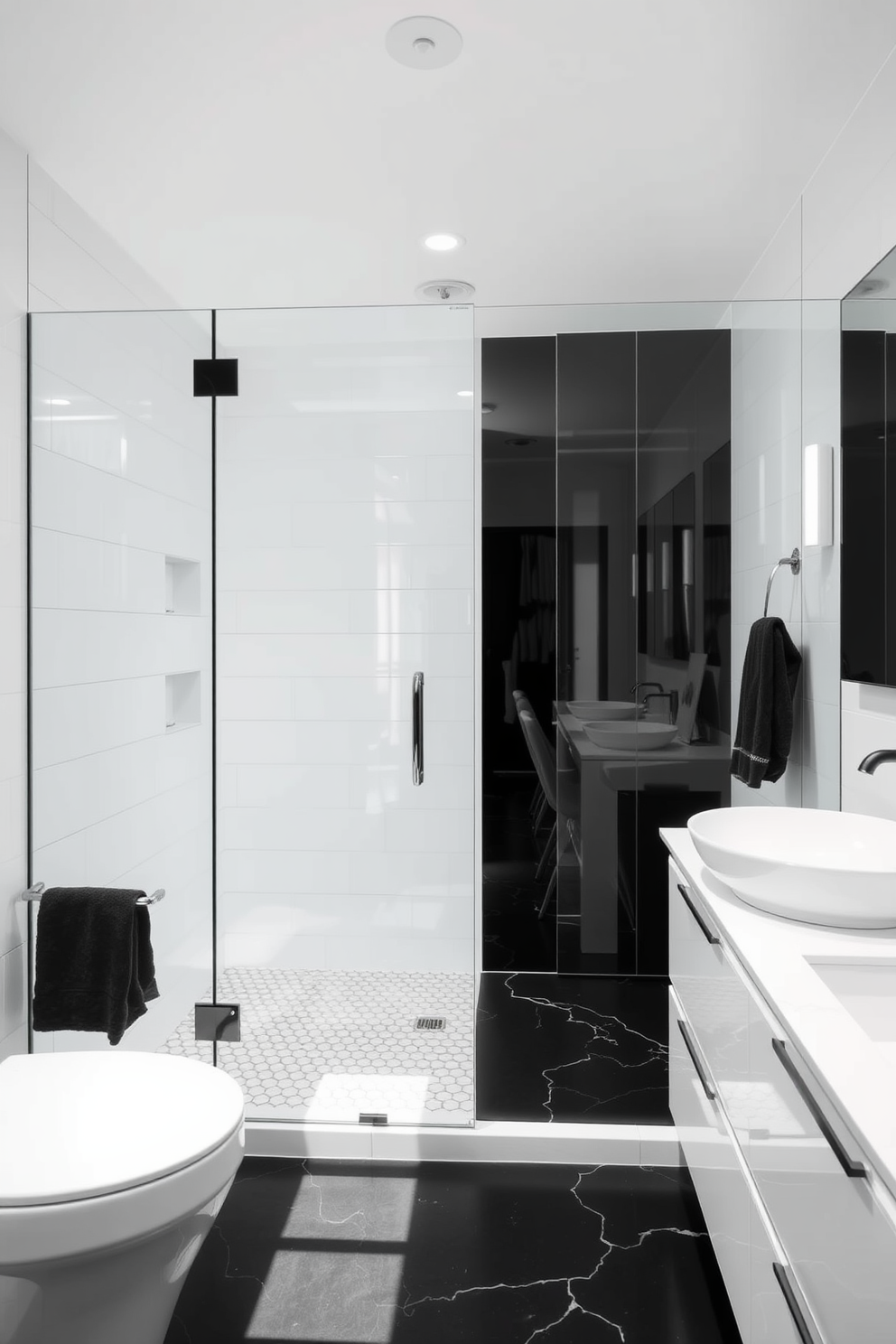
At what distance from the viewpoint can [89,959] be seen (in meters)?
2.12

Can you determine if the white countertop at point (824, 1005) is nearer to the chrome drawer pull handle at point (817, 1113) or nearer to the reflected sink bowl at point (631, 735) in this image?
the chrome drawer pull handle at point (817, 1113)

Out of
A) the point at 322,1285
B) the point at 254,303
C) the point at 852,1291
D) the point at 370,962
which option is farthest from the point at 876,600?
the point at 254,303

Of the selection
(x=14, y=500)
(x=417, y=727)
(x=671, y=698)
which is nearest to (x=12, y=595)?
(x=14, y=500)

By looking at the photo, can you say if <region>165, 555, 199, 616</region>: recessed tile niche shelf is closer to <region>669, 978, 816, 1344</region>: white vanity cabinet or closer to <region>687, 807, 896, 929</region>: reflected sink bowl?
<region>687, 807, 896, 929</region>: reflected sink bowl

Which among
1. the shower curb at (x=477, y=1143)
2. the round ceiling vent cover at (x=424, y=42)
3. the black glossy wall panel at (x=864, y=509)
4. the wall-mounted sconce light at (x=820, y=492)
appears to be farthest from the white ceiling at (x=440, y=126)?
the shower curb at (x=477, y=1143)

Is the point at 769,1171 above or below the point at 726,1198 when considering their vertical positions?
above

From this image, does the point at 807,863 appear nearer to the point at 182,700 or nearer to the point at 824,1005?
the point at 824,1005

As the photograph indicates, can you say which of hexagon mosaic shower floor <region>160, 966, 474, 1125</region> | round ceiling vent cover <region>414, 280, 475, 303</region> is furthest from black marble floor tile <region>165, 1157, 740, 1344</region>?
round ceiling vent cover <region>414, 280, 475, 303</region>

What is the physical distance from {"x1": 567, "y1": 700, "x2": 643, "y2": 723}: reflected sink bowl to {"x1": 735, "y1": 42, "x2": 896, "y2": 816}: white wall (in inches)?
27.4

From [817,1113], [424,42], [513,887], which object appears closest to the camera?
[817,1113]

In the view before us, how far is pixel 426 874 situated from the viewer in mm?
2473

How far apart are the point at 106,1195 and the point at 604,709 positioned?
7.82 ft

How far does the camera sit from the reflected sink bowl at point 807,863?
1.25 meters

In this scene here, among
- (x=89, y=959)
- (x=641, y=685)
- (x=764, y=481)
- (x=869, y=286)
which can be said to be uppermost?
(x=869, y=286)
